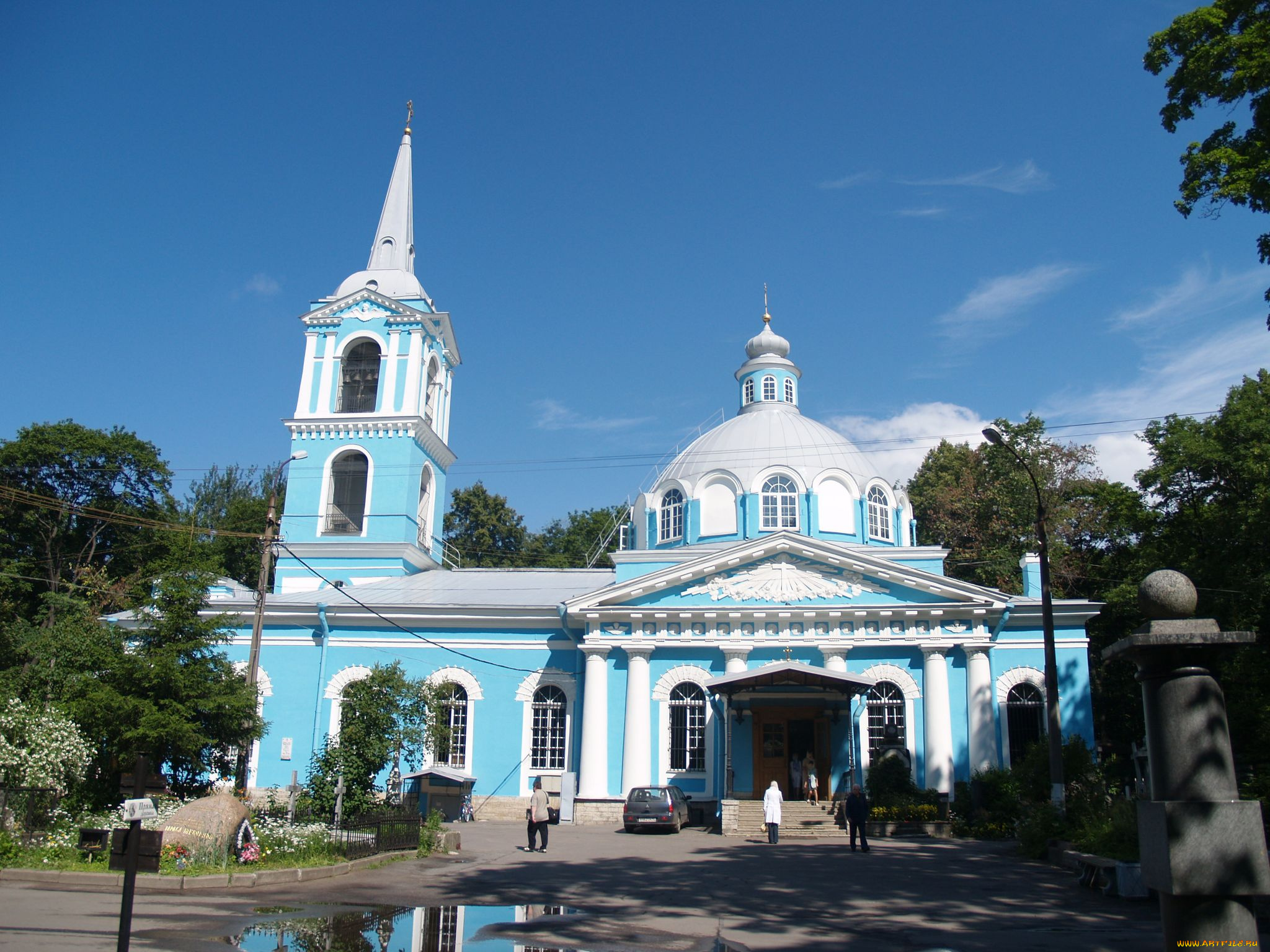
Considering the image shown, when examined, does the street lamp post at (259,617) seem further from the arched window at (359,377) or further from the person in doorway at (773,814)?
the arched window at (359,377)

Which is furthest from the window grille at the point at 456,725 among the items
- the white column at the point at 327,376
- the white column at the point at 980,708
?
the white column at the point at 980,708

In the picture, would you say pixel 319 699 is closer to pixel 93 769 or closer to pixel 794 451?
pixel 93 769

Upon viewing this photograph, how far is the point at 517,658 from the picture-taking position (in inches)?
1187

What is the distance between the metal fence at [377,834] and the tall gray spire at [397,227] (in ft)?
81.4

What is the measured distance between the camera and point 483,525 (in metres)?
59.3

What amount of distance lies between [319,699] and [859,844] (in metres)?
16.2

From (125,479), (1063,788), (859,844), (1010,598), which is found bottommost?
(859,844)

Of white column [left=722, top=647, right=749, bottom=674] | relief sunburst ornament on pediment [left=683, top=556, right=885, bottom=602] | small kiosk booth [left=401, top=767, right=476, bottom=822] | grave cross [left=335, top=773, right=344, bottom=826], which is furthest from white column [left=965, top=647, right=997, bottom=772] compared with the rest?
grave cross [left=335, top=773, right=344, bottom=826]

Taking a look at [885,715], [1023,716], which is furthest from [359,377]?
[1023,716]

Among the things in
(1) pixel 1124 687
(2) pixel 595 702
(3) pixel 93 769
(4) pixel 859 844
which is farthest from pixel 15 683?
(1) pixel 1124 687

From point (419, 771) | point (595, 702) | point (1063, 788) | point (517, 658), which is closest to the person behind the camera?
point (1063, 788)

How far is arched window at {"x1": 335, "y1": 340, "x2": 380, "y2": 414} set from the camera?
36.4 meters

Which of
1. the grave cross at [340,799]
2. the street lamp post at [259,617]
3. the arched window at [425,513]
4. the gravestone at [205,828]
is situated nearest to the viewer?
the gravestone at [205,828]

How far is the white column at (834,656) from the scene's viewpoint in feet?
91.5
